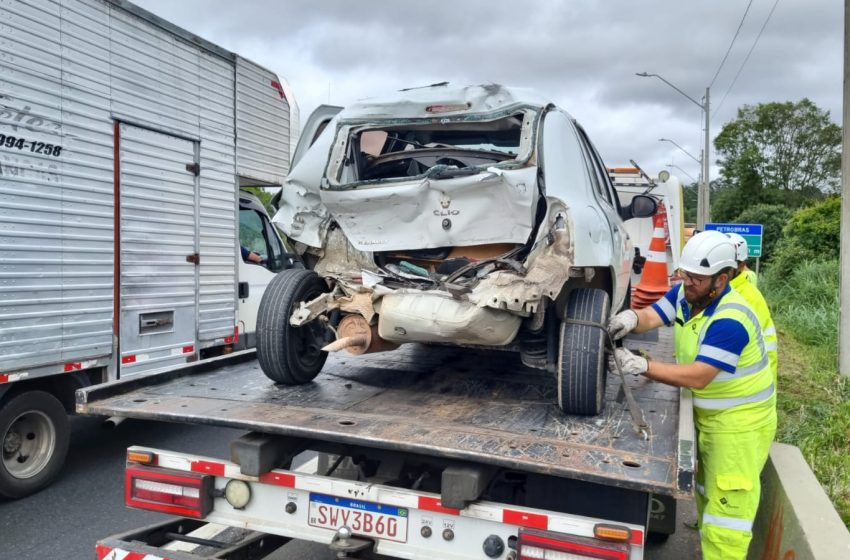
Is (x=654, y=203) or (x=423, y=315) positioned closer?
(x=423, y=315)

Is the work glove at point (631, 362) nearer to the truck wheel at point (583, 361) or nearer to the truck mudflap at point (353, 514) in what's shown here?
the truck wheel at point (583, 361)

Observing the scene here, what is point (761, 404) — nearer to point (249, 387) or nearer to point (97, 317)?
point (249, 387)

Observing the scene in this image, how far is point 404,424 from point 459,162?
1.82m

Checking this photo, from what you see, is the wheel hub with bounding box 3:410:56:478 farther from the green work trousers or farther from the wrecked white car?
the green work trousers

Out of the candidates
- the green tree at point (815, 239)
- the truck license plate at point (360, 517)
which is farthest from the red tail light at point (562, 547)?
the green tree at point (815, 239)

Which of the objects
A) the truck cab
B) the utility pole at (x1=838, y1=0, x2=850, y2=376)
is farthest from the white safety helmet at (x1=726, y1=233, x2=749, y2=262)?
the truck cab

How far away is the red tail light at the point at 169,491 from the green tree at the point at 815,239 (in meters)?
14.9

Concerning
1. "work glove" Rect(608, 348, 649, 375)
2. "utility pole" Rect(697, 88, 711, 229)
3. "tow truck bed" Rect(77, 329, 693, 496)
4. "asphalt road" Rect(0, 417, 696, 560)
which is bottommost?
"asphalt road" Rect(0, 417, 696, 560)

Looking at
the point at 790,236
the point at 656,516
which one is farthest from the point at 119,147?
the point at 790,236

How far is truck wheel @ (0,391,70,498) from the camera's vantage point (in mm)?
4500

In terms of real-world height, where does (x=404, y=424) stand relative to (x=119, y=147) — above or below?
below

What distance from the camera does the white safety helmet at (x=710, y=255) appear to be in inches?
123

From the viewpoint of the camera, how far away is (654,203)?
494cm

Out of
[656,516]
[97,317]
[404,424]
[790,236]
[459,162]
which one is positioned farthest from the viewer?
[790,236]
